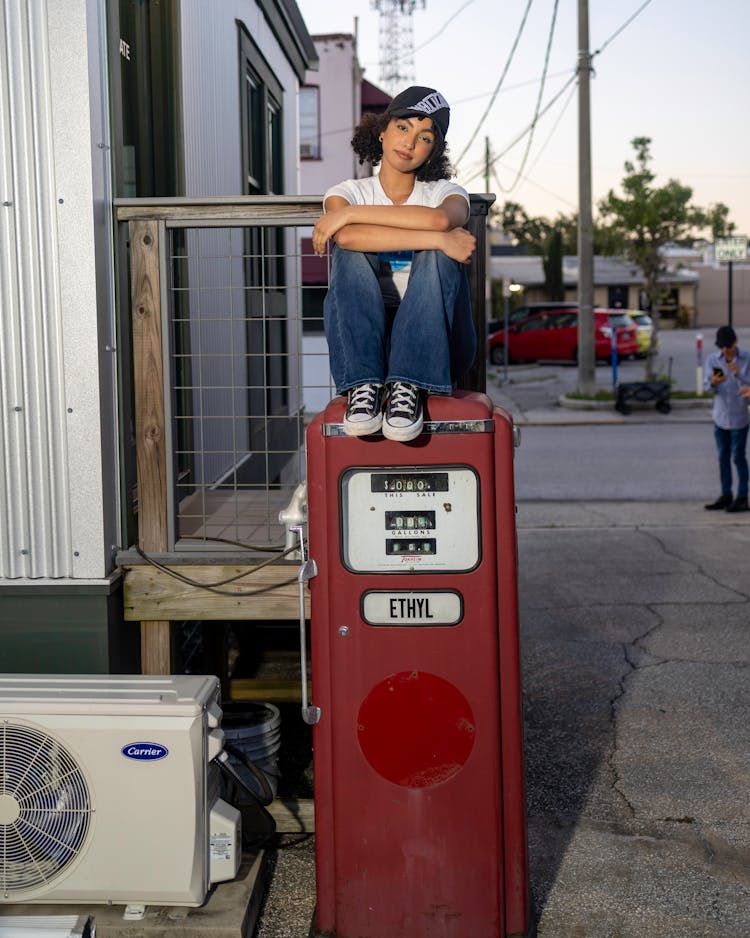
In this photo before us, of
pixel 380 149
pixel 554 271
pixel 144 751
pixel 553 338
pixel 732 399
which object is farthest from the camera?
pixel 554 271

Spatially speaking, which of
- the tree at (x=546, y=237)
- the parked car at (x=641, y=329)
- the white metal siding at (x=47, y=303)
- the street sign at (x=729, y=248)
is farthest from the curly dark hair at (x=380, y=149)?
the tree at (x=546, y=237)

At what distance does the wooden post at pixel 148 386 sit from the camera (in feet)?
13.3

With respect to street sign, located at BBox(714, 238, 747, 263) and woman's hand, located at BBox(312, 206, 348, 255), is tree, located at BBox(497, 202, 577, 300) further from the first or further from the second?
woman's hand, located at BBox(312, 206, 348, 255)

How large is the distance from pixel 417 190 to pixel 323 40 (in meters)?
23.9

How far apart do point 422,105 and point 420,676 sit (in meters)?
1.75

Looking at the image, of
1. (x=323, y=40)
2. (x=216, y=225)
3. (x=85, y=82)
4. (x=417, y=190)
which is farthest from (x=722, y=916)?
(x=323, y=40)

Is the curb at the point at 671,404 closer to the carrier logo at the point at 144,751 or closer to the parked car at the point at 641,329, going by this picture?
the parked car at the point at 641,329

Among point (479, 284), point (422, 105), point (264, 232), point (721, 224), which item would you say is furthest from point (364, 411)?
point (721, 224)

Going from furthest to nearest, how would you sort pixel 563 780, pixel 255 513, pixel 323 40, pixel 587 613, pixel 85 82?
pixel 323 40
pixel 587 613
pixel 255 513
pixel 563 780
pixel 85 82

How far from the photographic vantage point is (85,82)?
379 centimetres

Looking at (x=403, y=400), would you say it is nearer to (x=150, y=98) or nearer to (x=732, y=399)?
(x=150, y=98)

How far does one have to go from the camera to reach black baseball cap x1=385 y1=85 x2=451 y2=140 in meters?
3.52

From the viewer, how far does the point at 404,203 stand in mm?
3594

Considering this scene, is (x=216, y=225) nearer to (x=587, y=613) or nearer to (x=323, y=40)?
(x=587, y=613)
